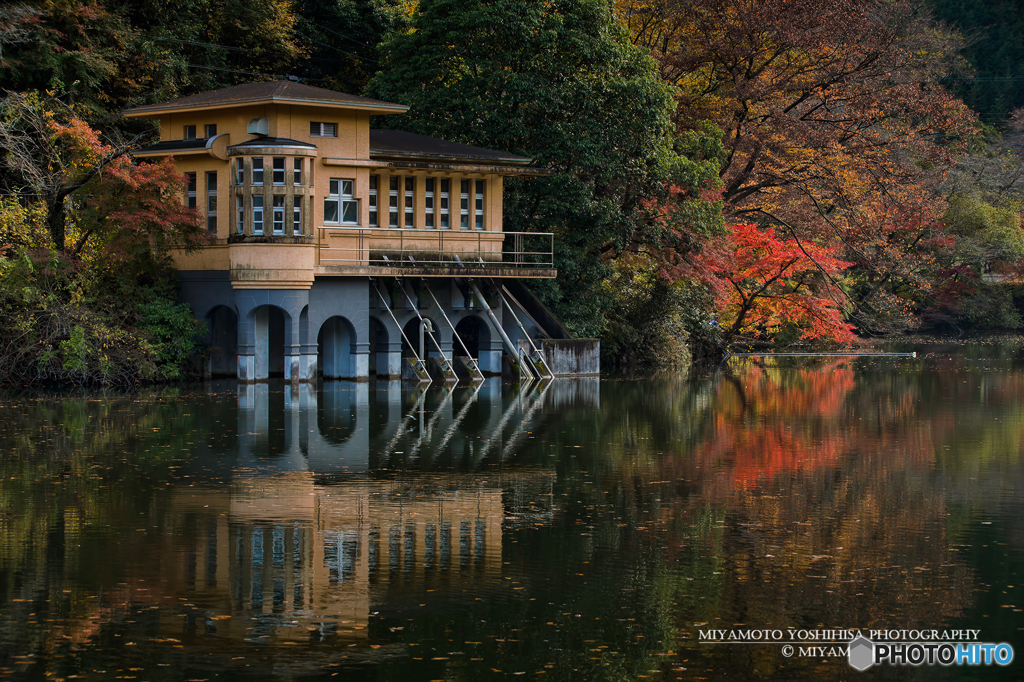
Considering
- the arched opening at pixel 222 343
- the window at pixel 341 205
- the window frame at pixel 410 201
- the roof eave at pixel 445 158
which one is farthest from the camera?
the window frame at pixel 410 201

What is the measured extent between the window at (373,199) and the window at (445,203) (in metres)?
2.32

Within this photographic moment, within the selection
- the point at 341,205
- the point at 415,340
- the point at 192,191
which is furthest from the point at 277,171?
the point at 415,340

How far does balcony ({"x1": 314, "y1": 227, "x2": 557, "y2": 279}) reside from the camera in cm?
3950

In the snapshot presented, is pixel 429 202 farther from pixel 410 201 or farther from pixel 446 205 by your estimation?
pixel 410 201

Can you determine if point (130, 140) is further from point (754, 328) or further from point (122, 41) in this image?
point (754, 328)

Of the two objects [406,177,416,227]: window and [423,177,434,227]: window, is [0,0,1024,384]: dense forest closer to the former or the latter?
[423,177,434,227]: window

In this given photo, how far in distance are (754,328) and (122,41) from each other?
90.0ft

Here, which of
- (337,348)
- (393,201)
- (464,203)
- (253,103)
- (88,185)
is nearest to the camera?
(253,103)

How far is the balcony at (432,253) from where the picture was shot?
3950 centimetres

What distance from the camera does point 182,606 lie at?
13188 mm

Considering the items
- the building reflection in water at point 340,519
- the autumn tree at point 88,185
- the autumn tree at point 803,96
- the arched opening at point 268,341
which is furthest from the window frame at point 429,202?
the building reflection in water at point 340,519

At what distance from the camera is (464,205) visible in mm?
43312

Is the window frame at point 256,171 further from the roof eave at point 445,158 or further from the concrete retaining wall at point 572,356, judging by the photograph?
the concrete retaining wall at point 572,356

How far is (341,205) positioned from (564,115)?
8.84 metres
